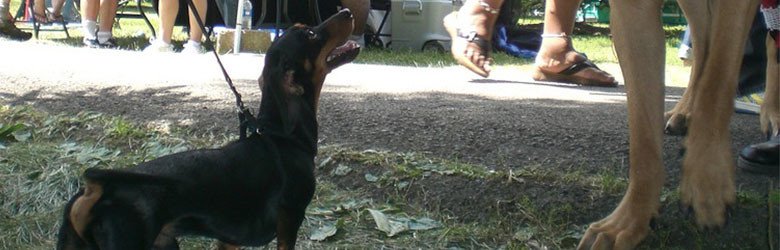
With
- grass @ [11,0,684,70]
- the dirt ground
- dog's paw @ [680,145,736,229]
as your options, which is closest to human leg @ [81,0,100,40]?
grass @ [11,0,684,70]

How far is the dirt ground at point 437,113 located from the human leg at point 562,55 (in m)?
0.12

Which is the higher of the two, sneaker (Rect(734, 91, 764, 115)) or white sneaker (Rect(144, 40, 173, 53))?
sneaker (Rect(734, 91, 764, 115))

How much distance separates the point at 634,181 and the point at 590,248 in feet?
0.81

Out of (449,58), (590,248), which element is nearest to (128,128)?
(590,248)

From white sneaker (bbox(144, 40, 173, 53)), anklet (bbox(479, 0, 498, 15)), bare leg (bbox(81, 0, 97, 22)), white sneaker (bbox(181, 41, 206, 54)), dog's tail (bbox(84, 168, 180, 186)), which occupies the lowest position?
white sneaker (bbox(144, 40, 173, 53))

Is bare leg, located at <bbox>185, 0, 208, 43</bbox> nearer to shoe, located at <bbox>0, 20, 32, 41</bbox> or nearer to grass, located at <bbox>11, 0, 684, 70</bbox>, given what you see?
grass, located at <bbox>11, 0, 684, 70</bbox>

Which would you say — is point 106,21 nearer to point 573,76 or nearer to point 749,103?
point 573,76

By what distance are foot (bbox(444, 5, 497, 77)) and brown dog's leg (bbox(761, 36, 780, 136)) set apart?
2.01 m

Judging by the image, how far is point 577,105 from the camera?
588 centimetres

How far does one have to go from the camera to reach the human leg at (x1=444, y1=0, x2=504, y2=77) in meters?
6.79

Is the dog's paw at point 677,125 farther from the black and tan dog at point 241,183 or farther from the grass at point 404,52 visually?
the grass at point 404,52

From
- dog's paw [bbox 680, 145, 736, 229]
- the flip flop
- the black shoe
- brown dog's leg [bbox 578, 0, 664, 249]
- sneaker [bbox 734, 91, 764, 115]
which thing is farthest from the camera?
the flip flop

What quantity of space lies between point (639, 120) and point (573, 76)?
356cm

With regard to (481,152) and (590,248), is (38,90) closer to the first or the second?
(481,152)
